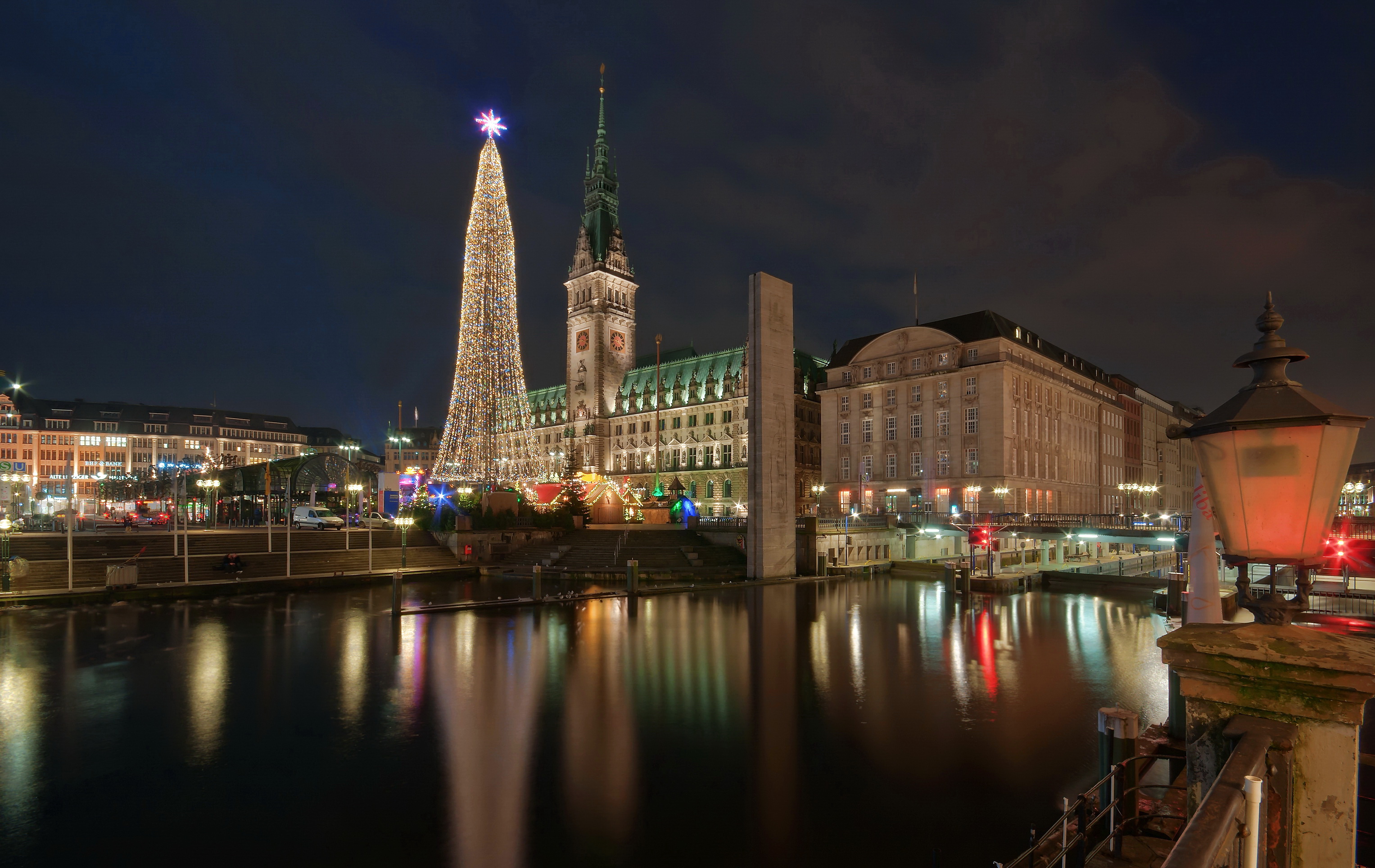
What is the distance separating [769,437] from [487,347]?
18368 millimetres

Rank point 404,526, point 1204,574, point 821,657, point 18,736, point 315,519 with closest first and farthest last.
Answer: point 1204,574 → point 18,736 → point 821,657 → point 404,526 → point 315,519

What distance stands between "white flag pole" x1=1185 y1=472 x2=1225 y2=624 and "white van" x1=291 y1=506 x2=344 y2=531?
2325 inches

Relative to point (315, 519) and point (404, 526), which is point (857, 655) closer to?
point (404, 526)

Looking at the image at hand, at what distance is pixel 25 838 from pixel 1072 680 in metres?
22.7

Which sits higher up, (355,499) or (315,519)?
(355,499)

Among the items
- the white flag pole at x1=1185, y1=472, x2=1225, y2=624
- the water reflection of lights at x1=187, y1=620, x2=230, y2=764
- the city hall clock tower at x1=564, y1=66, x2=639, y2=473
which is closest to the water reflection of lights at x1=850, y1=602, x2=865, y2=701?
the white flag pole at x1=1185, y1=472, x2=1225, y2=624

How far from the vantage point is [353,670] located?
2119 centimetres

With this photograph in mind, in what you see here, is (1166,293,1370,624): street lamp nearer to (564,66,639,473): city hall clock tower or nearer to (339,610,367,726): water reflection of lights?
(339,610,367,726): water reflection of lights

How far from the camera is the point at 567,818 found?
37.2 feet

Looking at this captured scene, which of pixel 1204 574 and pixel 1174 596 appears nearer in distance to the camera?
pixel 1204 574

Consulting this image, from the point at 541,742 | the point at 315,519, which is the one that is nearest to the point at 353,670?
the point at 541,742

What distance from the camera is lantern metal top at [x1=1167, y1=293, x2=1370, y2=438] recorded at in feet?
14.0

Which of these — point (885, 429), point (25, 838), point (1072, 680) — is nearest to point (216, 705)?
point (25, 838)

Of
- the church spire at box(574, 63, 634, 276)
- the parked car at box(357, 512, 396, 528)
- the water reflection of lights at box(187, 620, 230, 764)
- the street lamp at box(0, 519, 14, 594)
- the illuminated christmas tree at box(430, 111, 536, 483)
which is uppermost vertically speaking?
the church spire at box(574, 63, 634, 276)
